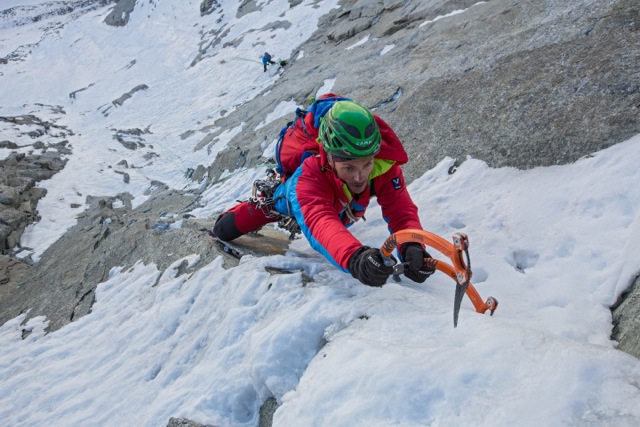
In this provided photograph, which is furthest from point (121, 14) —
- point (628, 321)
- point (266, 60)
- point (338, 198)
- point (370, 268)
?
point (628, 321)

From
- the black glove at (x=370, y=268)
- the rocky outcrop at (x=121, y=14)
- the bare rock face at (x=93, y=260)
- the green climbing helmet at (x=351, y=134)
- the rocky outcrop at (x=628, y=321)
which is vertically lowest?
the rocky outcrop at (x=628, y=321)

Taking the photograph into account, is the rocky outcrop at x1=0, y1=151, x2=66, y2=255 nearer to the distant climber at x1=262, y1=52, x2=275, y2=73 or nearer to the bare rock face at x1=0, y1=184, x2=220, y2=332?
the bare rock face at x1=0, y1=184, x2=220, y2=332

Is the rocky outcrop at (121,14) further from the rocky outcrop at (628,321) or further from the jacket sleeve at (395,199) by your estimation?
the rocky outcrop at (628,321)

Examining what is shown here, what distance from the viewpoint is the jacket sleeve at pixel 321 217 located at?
3467mm

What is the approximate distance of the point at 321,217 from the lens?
3.84 m

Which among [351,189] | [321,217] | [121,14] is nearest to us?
[321,217]

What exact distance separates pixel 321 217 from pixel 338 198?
54cm

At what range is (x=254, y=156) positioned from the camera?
13742mm

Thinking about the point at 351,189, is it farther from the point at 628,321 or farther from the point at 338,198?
the point at 628,321

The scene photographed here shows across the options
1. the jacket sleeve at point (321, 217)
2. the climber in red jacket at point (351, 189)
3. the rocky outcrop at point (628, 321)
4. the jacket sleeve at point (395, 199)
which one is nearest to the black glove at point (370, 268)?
the climber in red jacket at point (351, 189)

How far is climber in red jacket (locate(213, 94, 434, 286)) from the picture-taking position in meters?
3.29

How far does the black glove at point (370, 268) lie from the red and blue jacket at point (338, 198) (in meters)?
0.21

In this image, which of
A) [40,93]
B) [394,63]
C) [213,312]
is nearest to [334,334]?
[213,312]

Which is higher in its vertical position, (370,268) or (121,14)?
(121,14)
